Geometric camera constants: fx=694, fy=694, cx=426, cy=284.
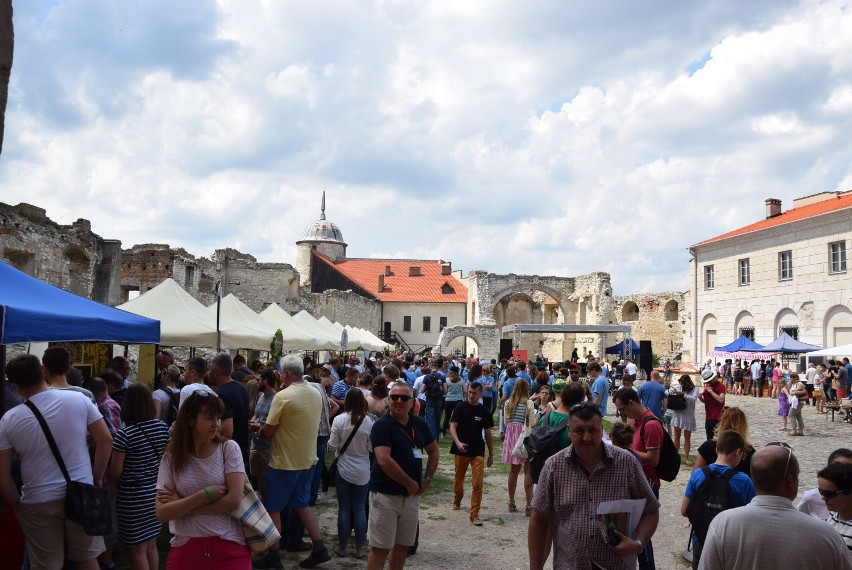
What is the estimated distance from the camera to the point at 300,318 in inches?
822

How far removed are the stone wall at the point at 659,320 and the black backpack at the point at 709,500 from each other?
41.9m

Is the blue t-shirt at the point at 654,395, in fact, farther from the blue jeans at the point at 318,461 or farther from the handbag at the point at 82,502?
the handbag at the point at 82,502

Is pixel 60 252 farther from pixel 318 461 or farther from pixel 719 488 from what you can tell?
pixel 719 488

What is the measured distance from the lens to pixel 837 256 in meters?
26.9

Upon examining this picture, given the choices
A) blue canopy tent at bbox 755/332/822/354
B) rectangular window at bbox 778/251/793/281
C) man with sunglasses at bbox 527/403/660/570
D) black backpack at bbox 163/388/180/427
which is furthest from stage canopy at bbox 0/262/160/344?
rectangular window at bbox 778/251/793/281

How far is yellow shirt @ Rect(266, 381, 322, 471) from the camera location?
6016 mm

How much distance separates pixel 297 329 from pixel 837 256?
2142 centimetres

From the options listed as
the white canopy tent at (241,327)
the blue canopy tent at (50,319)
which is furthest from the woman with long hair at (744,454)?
the white canopy tent at (241,327)

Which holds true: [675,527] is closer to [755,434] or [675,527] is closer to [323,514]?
[323,514]

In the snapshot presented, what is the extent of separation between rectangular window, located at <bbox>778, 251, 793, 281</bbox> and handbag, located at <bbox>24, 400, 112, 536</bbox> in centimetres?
3026

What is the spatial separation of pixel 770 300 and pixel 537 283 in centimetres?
2456

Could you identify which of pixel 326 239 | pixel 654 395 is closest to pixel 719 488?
pixel 654 395

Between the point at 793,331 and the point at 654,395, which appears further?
the point at 793,331

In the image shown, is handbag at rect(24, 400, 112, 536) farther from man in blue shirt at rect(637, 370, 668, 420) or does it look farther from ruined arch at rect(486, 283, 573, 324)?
ruined arch at rect(486, 283, 573, 324)
